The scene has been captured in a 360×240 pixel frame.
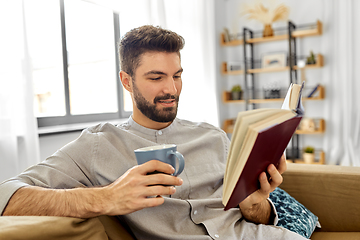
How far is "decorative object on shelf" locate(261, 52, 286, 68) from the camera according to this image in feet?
12.6

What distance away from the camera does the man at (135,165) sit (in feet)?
2.59

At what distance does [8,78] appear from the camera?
1756mm

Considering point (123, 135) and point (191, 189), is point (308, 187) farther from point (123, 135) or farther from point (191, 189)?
A: point (123, 135)

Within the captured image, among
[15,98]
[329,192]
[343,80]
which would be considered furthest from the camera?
[343,80]

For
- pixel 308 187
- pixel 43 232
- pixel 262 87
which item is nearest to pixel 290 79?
pixel 262 87

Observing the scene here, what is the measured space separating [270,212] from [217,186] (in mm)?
214

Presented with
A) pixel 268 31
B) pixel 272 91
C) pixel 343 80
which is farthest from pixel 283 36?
pixel 343 80

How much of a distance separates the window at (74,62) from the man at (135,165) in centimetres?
114

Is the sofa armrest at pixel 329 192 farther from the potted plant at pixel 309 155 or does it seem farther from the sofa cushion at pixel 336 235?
the potted plant at pixel 309 155

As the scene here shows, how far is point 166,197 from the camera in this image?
1.03 meters

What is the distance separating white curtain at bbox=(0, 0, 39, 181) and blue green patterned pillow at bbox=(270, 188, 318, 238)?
4.49 feet

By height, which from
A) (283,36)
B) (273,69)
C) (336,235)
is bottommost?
(336,235)

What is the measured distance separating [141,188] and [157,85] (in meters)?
0.49

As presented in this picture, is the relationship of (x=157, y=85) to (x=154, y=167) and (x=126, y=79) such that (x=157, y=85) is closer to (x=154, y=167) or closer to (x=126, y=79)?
(x=126, y=79)
